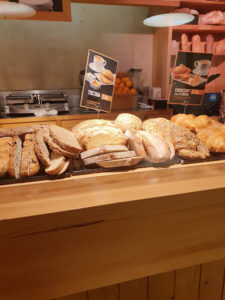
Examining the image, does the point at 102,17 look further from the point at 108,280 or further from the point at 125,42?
the point at 108,280

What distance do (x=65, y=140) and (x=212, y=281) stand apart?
1193 mm

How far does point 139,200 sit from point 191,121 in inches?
38.4

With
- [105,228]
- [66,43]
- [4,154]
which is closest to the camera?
[105,228]

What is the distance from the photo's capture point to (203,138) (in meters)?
1.50

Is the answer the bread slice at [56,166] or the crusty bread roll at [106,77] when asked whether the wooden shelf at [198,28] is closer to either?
the crusty bread roll at [106,77]

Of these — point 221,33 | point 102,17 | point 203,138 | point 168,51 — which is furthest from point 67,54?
point 203,138

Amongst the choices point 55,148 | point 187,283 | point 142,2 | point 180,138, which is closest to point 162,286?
point 187,283

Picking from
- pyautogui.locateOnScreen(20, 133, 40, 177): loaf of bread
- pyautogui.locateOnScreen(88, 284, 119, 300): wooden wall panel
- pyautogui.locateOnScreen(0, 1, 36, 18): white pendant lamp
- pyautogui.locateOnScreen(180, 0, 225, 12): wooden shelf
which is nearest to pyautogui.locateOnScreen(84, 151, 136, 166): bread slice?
pyautogui.locateOnScreen(20, 133, 40, 177): loaf of bread

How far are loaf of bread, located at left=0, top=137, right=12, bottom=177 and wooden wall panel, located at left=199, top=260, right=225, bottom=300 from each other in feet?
3.87

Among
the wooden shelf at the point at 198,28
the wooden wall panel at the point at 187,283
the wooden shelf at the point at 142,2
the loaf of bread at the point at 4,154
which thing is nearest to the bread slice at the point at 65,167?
the loaf of bread at the point at 4,154

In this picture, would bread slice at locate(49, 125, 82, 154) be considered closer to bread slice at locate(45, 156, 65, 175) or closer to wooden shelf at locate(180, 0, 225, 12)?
bread slice at locate(45, 156, 65, 175)

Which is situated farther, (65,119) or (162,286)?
(65,119)

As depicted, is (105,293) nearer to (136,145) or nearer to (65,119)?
(136,145)

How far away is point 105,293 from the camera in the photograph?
1.23 m
